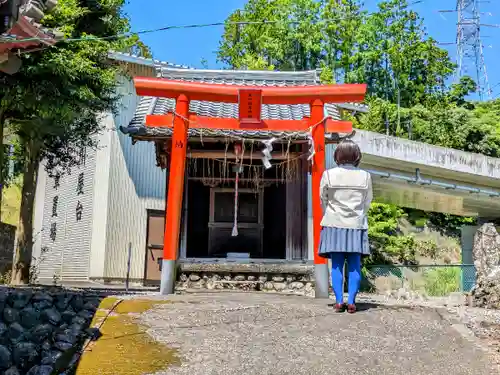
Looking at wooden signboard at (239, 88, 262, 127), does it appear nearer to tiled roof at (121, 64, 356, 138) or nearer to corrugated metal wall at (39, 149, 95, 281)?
tiled roof at (121, 64, 356, 138)

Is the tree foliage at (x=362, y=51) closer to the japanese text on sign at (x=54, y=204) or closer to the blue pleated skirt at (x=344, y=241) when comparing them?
the japanese text on sign at (x=54, y=204)

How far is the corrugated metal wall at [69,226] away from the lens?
64.8 feet

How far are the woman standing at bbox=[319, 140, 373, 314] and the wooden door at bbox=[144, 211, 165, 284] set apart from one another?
13.2 m

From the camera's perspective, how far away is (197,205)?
14.4m

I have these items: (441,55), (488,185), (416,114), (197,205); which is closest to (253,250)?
(197,205)

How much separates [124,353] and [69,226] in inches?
663

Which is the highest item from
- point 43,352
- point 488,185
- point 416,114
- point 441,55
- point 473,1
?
point 473,1

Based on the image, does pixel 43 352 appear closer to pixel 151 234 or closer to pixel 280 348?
pixel 280 348

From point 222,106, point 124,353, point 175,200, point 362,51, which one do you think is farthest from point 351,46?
point 124,353

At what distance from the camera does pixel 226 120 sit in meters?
10.1

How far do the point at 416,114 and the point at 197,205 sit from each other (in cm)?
2272

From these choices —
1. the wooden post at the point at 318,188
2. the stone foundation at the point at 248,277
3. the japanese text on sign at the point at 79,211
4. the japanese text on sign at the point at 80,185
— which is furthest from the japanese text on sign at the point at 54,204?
the wooden post at the point at 318,188

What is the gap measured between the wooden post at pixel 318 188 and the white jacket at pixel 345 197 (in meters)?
2.12

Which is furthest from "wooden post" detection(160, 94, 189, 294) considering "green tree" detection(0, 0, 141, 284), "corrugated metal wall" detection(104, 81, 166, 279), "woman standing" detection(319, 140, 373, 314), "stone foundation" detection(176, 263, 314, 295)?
"corrugated metal wall" detection(104, 81, 166, 279)
